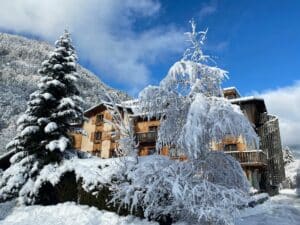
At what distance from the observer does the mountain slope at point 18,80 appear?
7775cm

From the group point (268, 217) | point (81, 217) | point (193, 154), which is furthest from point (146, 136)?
point (193, 154)

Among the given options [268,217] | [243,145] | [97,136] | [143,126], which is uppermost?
[143,126]

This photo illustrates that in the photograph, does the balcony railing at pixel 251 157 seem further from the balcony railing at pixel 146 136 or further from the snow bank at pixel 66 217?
the snow bank at pixel 66 217

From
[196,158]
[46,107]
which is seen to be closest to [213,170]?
[196,158]

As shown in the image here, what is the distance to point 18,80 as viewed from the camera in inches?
4104

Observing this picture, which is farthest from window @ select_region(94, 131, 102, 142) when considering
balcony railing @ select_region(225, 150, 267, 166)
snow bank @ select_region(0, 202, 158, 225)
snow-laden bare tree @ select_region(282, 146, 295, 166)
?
snow-laden bare tree @ select_region(282, 146, 295, 166)

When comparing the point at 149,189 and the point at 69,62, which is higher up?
the point at 69,62

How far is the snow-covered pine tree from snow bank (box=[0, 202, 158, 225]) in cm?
262

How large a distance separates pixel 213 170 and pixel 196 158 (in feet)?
2.64

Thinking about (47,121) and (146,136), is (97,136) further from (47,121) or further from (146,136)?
Answer: (47,121)

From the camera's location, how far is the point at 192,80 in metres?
10.7

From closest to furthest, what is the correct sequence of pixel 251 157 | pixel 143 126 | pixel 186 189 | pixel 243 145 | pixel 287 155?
pixel 186 189
pixel 251 157
pixel 243 145
pixel 143 126
pixel 287 155

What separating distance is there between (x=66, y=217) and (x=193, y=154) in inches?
364

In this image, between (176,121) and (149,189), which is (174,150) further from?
(149,189)
